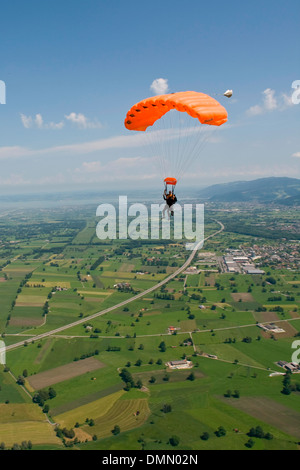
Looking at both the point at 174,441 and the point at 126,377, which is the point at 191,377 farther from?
the point at 174,441

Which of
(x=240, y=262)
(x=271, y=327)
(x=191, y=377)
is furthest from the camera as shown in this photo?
(x=240, y=262)

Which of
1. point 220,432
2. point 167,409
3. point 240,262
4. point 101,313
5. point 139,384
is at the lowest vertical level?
point 220,432

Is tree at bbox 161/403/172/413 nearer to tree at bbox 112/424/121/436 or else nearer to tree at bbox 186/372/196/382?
tree at bbox 112/424/121/436

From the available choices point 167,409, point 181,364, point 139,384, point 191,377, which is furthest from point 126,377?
point 191,377

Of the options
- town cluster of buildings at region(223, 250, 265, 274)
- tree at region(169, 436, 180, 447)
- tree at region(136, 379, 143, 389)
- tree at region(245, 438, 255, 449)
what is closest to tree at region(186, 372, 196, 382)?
tree at region(136, 379, 143, 389)

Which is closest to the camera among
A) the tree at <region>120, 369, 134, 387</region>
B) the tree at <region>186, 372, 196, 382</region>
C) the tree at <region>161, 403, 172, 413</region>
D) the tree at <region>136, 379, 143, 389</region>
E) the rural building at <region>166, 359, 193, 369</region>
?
the tree at <region>161, 403, 172, 413</region>

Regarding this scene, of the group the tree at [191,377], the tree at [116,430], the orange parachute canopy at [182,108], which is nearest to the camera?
the orange parachute canopy at [182,108]

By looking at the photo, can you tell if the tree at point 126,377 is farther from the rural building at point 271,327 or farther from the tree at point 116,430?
the rural building at point 271,327

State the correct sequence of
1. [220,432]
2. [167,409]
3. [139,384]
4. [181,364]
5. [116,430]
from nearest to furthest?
[220,432]
[116,430]
[167,409]
[139,384]
[181,364]

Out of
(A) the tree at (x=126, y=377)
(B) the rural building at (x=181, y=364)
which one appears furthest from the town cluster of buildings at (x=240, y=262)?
(A) the tree at (x=126, y=377)

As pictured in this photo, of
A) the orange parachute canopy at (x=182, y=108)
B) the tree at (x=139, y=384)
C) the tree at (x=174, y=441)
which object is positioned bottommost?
the tree at (x=174, y=441)
